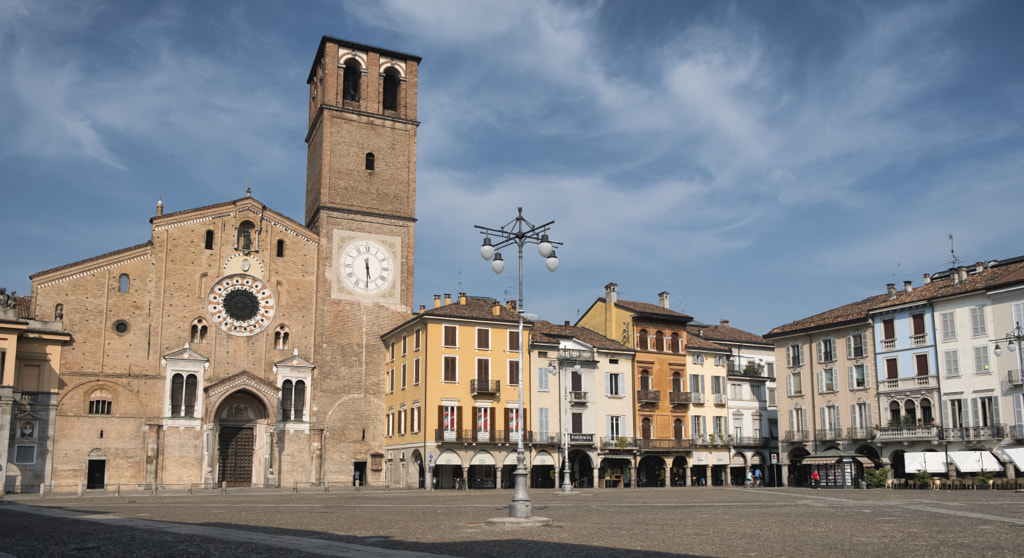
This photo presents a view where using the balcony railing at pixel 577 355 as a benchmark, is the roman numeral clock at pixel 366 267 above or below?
above

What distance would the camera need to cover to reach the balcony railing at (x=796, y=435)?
174ft

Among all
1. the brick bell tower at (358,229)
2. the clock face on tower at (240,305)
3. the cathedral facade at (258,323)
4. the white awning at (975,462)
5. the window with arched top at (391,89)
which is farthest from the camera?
the window with arched top at (391,89)

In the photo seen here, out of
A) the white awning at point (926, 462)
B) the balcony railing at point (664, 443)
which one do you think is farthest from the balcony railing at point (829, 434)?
the balcony railing at point (664, 443)

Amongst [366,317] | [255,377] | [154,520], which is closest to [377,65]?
[366,317]

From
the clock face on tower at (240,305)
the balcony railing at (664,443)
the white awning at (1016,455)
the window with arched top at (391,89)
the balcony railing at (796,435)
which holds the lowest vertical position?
the white awning at (1016,455)

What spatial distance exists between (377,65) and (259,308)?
17122mm

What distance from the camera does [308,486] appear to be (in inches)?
1871

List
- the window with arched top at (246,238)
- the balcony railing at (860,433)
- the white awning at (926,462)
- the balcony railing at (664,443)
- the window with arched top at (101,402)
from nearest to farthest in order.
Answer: the white awning at (926,462), the window with arched top at (101,402), the balcony railing at (860,433), the window with arched top at (246,238), the balcony railing at (664,443)

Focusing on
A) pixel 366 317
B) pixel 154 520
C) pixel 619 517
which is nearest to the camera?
pixel 154 520

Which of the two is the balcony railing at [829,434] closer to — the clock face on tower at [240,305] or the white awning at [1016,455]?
the white awning at [1016,455]

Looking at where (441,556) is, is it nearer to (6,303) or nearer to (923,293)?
(6,303)

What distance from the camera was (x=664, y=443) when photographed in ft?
181

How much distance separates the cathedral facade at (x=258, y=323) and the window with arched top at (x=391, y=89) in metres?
0.13

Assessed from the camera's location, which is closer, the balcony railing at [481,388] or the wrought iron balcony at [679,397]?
the balcony railing at [481,388]
